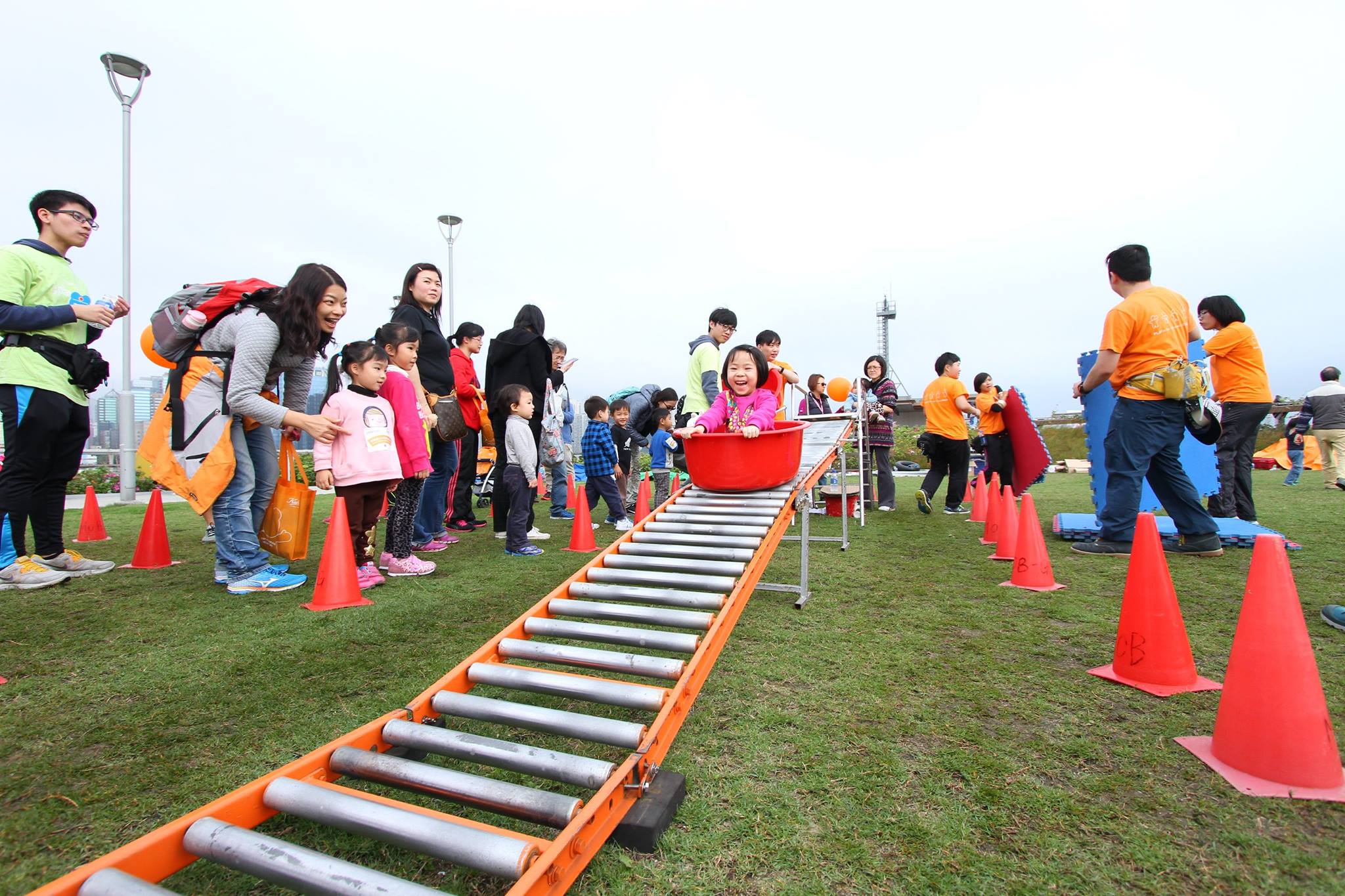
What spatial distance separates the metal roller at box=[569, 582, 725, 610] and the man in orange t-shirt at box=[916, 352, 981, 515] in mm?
5634

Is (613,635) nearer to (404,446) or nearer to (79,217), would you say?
(404,446)

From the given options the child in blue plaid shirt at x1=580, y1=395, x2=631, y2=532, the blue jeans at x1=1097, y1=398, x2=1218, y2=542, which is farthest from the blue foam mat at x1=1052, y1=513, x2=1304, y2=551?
the child in blue plaid shirt at x1=580, y1=395, x2=631, y2=532

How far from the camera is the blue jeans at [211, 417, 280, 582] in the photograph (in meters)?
3.67

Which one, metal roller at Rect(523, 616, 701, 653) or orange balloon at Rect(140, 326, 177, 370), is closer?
metal roller at Rect(523, 616, 701, 653)

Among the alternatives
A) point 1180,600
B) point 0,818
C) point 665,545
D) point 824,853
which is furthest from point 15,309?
point 1180,600

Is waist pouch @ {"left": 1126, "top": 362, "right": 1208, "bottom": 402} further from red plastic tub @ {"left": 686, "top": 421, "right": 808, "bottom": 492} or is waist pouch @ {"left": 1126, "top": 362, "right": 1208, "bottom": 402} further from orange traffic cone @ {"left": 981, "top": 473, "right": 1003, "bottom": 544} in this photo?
red plastic tub @ {"left": 686, "top": 421, "right": 808, "bottom": 492}

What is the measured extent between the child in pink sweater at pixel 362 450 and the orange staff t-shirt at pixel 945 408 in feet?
19.3

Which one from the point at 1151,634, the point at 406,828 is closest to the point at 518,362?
the point at 406,828

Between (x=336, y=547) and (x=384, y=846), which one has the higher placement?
(x=336, y=547)

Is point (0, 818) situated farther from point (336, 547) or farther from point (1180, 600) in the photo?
point (1180, 600)

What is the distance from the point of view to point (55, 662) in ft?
8.49

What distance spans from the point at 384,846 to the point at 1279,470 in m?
20.1

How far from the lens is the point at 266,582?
381 centimetres

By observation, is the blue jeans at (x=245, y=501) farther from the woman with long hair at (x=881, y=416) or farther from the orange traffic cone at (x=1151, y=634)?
the woman with long hair at (x=881, y=416)
